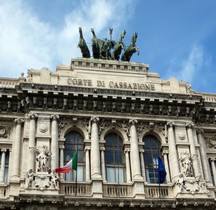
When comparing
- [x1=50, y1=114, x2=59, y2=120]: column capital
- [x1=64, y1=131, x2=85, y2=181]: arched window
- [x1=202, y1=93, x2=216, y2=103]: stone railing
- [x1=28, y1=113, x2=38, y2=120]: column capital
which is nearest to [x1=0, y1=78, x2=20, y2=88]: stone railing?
[x1=28, y1=113, x2=38, y2=120]: column capital

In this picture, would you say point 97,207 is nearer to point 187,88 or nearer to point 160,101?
point 160,101

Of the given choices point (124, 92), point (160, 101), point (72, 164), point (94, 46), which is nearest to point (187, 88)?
point (160, 101)

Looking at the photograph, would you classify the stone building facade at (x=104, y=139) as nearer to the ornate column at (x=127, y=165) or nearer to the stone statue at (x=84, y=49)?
the ornate column at (x=127, y=165)

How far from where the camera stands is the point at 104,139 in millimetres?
28578

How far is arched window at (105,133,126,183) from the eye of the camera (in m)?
27.6

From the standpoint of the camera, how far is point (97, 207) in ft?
82.5

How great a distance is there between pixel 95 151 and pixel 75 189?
8.68 feet

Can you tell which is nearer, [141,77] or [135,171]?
[135,171]

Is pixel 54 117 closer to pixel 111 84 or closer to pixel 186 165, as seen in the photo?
pixel 111 84

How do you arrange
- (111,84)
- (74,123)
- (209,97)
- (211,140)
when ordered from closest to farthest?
1. (74,123)
2. (111,84)
3. (211,140)
4. (209,97)

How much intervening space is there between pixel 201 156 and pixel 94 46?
10657 millimetres

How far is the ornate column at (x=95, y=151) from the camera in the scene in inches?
1049

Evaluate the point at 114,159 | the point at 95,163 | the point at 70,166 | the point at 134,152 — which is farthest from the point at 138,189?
the point at 70,166

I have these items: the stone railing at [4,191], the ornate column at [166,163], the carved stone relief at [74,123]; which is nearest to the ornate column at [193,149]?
the ornate column at [166,163]
